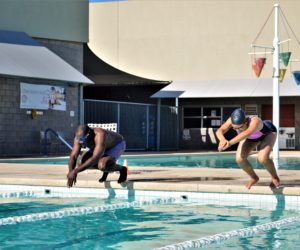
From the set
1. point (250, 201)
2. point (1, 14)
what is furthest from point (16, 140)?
point (250, 201)

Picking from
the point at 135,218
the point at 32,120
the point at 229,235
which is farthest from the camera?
the point at 32,120

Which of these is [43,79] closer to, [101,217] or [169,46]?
[169,46]

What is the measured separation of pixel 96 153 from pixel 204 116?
22946mm

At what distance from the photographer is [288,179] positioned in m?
10.9

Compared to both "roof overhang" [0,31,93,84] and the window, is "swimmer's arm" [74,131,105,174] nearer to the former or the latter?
"roof overhang" [0,31,93,84]

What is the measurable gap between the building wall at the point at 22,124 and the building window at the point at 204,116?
8435mm

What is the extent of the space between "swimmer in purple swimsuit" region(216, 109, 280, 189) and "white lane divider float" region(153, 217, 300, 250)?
1.36 metres

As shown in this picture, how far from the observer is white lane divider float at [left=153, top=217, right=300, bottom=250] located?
607cm

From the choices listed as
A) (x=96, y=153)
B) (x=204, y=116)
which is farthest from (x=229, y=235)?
(x=204, y=116)

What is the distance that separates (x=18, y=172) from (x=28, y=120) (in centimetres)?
1118

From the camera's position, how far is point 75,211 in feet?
28.1

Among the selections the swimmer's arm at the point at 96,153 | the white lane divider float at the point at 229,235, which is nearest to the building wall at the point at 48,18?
the swimmer's arm at the point at 96,153

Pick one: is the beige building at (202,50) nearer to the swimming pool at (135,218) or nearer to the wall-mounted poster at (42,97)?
the wall-mounted poster at (42,97)

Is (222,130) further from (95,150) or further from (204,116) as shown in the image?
(204,116)
